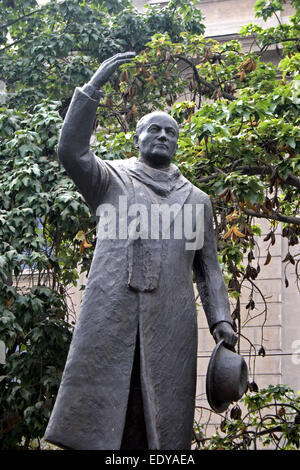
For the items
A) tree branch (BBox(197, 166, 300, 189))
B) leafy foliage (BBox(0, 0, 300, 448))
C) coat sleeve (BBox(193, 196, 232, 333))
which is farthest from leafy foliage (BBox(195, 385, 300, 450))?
coat sleeve (BBox(193, 196, 232, 333))

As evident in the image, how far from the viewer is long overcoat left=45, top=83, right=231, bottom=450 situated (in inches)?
179

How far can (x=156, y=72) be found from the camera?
485 inches

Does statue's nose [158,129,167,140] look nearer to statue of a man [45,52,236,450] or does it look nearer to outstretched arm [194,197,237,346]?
statue of a man [45,52,236,450]

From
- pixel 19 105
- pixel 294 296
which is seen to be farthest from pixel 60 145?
pixel 294 296

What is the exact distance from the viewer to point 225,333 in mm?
5035

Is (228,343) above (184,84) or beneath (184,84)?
beneath

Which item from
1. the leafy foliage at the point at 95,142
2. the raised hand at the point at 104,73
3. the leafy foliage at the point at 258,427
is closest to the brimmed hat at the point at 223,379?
the raised hand at the point at 104,73

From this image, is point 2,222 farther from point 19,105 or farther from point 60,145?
point 60,145

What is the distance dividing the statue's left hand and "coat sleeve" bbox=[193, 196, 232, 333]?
24 mm

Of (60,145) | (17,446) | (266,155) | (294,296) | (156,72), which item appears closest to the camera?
(60,145)

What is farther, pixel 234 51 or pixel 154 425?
pixel 234 51

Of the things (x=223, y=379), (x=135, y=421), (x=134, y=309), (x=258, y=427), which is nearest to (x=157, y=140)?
(x=134, y=309)

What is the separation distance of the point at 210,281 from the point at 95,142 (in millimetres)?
6447
